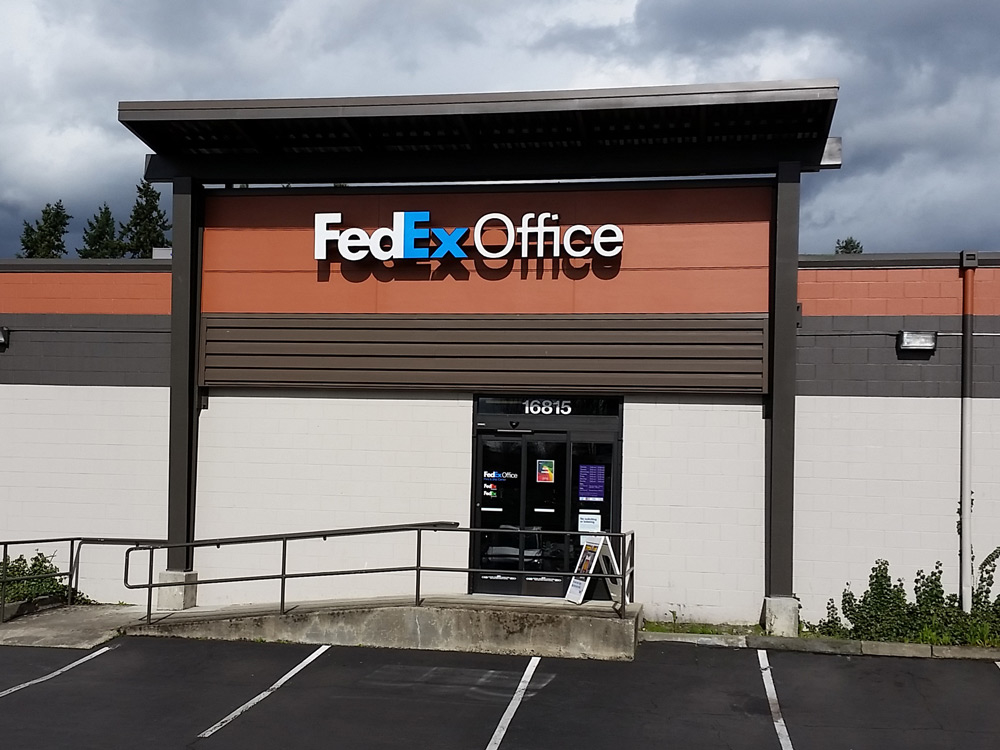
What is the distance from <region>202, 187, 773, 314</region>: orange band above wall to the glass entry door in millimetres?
1806

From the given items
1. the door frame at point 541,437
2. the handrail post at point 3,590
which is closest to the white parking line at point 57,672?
the handrail post at point 3,590

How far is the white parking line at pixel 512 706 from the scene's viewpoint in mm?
8422

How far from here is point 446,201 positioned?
522 inches

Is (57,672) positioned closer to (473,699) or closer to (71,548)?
(71,548)

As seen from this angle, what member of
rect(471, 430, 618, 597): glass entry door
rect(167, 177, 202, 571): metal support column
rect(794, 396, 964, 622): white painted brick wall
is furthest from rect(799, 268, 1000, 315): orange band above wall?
rect(167, 177, 202, 571): metal support column

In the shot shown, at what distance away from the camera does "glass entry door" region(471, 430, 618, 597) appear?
12766 millimetres

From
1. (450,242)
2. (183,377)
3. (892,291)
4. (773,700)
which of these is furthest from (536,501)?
(892,291)

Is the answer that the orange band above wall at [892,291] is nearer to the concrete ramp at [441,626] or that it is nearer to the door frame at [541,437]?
the door frame at [541,437]

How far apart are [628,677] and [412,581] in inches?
148

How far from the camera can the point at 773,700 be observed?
380 inches

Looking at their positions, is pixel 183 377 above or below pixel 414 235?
below

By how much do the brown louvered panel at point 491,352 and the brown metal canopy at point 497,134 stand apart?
1988 mm

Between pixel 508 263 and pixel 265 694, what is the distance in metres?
6.28

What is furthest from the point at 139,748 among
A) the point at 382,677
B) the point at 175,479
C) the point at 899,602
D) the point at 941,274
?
the point at 941,274
